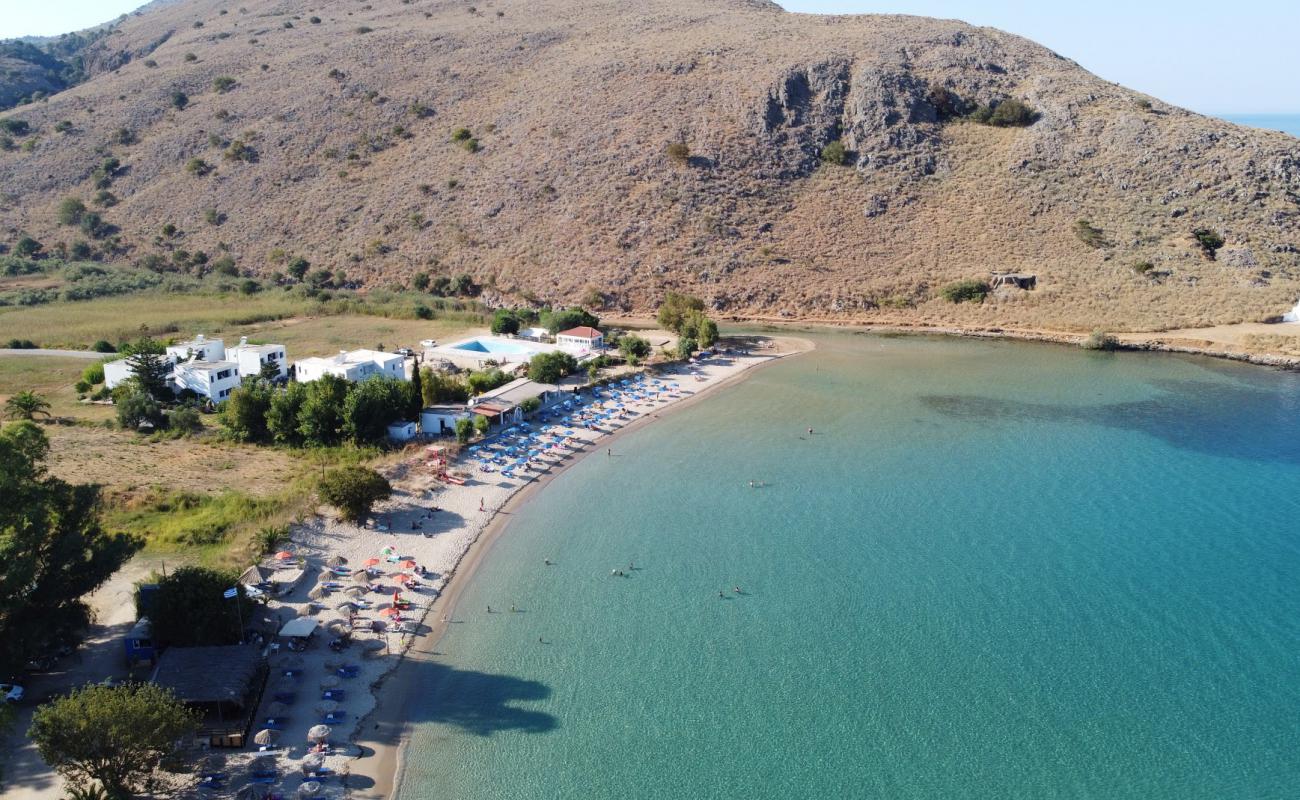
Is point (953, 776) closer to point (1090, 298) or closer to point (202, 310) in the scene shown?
point (1090, 298)

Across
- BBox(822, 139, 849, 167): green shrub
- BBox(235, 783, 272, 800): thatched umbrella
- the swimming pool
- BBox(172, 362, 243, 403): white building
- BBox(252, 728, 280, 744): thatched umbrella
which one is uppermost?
BBox(822, 139, 849, 167): green shrub

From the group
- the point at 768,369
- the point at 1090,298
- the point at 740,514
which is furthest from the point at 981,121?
the point at 740,514

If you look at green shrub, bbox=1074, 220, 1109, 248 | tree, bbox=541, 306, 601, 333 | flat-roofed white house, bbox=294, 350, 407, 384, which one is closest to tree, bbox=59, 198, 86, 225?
tree, bbox=541, 306, 601, 333

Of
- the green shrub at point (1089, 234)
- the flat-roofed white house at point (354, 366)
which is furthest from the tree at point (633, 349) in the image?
the green shrub at point (1089, 234)

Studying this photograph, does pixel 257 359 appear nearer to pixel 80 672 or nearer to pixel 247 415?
pixel 247 415

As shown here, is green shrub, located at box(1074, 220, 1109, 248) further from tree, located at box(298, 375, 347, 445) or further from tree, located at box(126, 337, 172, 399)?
tree, located at box(126, 337, 172, 399)

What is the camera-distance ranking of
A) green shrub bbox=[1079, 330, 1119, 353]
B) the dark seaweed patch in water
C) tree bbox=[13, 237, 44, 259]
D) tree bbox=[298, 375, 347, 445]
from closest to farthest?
1. tree bbox=[298, 375, 347, 445]
2. the dark seaweed patch in water
3. green shrub bbox=[1079, 330, 1119, 353]
4. tree bbox=[13, 237, 44, 259]
